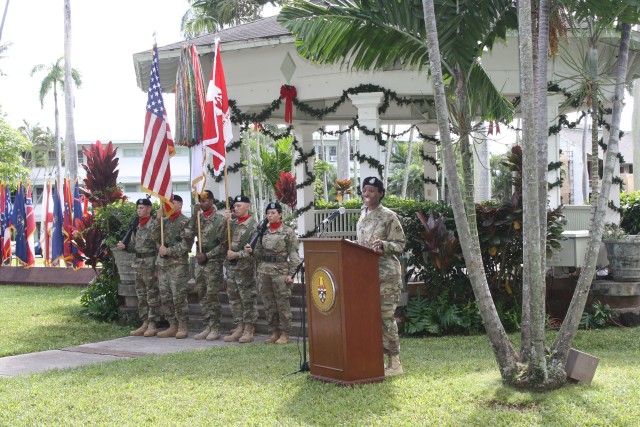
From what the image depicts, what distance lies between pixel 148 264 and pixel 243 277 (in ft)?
6.14

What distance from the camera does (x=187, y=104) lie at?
11633 mm

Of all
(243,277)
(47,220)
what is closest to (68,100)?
(47,220)

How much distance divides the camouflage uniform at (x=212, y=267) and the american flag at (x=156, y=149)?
0.76 m

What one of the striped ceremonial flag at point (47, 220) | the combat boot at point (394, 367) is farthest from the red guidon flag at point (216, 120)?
the striped ceremonial flag at point (47, 220)

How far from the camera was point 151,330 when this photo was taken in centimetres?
1173

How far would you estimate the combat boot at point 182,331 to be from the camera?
11359 millimetres

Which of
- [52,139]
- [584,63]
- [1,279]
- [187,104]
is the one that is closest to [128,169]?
[52,139]

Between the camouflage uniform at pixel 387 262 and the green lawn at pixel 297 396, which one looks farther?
the camouflage uniform at pixel 387 262

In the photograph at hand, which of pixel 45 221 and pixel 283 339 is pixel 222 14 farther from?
pixel 283 339

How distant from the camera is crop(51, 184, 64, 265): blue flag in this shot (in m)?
20.7

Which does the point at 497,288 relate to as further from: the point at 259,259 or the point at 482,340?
the point at 259,259

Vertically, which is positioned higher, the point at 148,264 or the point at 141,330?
the point at 148,264

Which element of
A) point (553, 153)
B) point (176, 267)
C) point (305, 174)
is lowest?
point (176, 267)

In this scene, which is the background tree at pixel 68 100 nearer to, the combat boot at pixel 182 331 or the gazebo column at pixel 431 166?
the gazebo column at pixel 431 166
